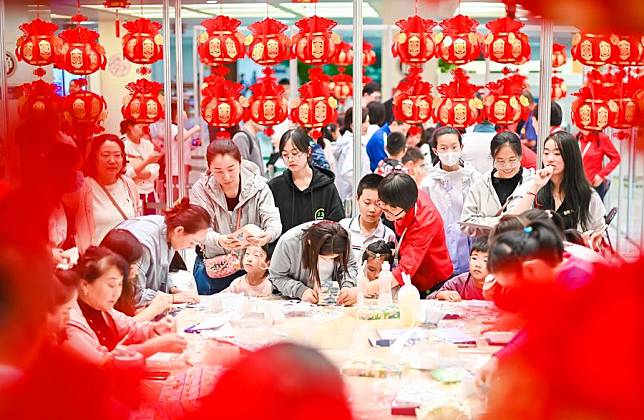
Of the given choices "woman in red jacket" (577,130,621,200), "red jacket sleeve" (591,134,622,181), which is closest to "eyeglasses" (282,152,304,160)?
"woman in red jacket" (577,130,621,200)

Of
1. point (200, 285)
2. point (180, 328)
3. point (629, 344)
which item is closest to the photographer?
point (629, 344)

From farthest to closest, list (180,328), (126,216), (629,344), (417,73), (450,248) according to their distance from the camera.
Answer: (417,73) → (450,248) → (126,216) → (180,328) → (629,344)

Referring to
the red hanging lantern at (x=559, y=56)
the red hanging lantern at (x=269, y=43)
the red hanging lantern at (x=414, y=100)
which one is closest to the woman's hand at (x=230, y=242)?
the red hanging lantern at (x=269, y=43)

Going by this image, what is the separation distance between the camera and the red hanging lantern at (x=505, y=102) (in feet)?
11.3

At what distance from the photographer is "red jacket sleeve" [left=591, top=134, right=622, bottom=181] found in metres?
4.46

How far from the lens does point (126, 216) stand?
2850mm

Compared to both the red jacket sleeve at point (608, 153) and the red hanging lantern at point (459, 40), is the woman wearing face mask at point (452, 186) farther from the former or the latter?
the red jacket sleeve at point (608, 153)

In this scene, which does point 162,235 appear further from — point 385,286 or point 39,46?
point 39,46

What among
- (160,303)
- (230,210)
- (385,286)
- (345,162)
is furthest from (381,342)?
(345,162)

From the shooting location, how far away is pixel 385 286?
261 cm

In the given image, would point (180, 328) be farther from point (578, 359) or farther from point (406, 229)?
point (578, 359)

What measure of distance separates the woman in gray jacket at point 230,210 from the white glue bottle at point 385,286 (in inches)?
21.1

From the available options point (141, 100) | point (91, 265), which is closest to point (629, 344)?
point (91, 265)

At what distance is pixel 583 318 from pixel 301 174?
6.40ft
